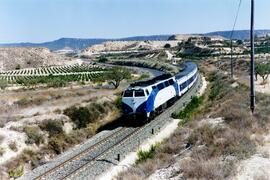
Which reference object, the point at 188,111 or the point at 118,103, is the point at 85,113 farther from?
the point at 188,111

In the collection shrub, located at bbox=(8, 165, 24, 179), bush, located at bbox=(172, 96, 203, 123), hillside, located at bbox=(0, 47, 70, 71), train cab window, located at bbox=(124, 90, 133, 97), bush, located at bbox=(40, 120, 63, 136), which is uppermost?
train cab window, located at bbox=(124, 90, 133, 97)

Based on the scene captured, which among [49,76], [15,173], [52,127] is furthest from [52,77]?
[15,173]

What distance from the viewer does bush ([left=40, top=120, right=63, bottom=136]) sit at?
2794 cm

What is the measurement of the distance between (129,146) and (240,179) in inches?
491

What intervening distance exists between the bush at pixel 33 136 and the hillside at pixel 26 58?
136 metres

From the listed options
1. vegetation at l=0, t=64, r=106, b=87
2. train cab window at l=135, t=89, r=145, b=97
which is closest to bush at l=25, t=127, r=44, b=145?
train cab window at l=135, t=89, r=145, b=97

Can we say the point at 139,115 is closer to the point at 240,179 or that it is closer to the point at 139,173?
the point at 139,173

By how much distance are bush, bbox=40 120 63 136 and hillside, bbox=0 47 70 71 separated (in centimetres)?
13411

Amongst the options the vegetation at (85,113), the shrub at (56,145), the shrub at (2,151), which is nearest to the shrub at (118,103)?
the vegetation at (85,113)

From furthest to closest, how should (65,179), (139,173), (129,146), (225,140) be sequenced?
(129,146) → (65,179) → (225,140) → (139,173)

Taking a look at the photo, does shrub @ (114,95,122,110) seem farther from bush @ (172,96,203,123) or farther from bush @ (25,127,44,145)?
bush @ (25,127,44,145)

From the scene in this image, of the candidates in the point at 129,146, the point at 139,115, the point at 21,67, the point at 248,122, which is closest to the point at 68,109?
the point at 139,115

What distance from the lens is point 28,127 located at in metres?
26.7

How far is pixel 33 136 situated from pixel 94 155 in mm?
4627
